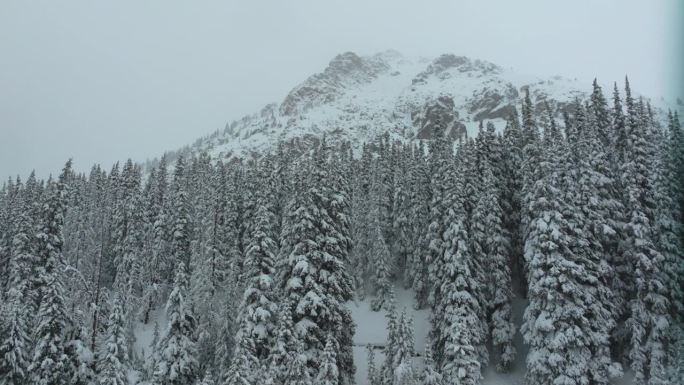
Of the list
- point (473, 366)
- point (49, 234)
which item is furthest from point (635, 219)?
point (49, 234)

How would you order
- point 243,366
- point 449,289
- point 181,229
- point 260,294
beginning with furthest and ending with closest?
point 181,229 → point 449,289 → point 260,294 → point 243,366

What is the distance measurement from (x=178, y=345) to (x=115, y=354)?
15.3 feet

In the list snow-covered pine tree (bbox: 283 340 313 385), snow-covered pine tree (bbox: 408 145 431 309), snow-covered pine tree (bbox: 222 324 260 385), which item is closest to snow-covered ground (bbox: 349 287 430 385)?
snow-covered pine tree (bbox: 408 145 431 309)

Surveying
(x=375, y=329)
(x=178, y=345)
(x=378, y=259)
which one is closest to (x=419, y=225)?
(x=378, y=259)

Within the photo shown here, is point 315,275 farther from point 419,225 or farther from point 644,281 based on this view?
point 419,225

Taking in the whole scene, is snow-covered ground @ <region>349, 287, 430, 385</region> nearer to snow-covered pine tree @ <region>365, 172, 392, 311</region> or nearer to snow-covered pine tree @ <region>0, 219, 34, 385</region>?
snow-covered pine tree @ <region>365, 172, 392, 311</region>

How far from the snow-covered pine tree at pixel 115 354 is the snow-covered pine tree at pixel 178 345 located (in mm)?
2538

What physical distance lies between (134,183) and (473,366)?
53798 mm

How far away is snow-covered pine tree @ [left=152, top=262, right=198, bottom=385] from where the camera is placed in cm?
3066

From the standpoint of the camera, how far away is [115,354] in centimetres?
2769

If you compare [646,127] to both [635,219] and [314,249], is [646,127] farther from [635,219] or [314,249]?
[314,249]

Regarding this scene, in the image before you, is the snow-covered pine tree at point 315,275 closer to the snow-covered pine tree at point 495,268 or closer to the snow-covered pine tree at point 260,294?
the snow-covered pine tree at point 260,294

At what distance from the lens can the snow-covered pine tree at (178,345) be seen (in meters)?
30.7

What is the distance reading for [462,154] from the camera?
157ft
